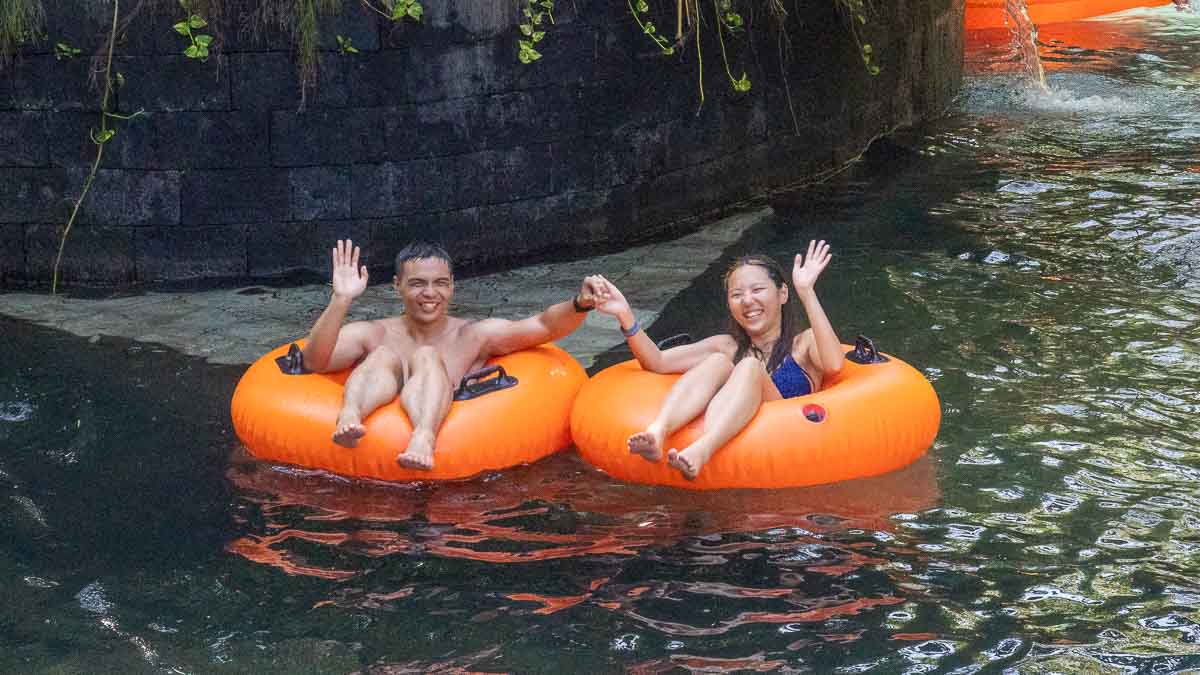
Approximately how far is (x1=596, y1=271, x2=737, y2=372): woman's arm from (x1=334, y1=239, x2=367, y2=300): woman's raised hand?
0.89 m

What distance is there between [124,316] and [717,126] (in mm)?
Result: 3594

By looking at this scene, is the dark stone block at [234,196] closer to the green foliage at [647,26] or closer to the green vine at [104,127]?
the green vine at [104,127]

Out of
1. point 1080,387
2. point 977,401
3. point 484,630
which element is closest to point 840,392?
point 977,401

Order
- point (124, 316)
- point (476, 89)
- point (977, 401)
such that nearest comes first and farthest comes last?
1. point (977, 401)
2. point (124, 316)
3. point (476, 89)

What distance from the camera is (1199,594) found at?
3916mm

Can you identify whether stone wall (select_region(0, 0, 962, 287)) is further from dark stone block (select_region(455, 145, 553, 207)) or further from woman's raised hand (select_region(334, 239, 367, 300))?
woman's raised hand (select_region(334, 239, 367, 300))

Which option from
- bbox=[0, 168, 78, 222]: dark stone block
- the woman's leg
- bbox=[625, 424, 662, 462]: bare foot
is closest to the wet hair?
the woman's leg

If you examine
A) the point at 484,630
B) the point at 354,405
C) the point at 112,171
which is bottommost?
the point at 484,630

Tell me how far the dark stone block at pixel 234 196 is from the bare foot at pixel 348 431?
2580mm

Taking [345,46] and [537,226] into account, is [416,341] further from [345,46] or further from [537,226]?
[537,226]

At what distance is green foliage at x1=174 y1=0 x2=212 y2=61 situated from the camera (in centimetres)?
682

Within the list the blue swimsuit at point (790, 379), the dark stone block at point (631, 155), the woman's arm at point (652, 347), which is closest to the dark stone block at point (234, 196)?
the dark stone block at point (631, 155)

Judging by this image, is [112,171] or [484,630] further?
[112,171]

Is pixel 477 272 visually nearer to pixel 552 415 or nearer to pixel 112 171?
pixel 112 171
